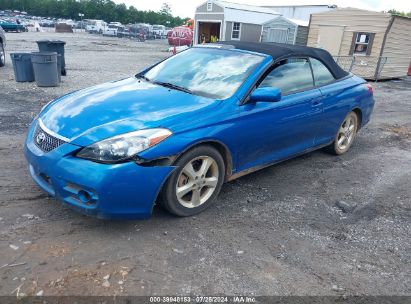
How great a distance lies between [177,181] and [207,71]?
1.47 meters

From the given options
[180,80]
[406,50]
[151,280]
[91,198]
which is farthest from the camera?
[406,50]

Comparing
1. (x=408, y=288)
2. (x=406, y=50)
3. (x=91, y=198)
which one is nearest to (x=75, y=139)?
(x=91, y=198)

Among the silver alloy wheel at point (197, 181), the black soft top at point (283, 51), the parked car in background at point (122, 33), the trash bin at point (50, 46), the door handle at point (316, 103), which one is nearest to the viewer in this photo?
the silver alloy wheel at point (197, 181)

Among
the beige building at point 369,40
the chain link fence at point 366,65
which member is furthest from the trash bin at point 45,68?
the chain link fence at point 366,65

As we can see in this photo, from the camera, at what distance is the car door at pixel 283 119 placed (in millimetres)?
3730

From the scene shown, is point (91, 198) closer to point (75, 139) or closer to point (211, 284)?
point (75, 139)

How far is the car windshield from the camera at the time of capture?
12.4 ft

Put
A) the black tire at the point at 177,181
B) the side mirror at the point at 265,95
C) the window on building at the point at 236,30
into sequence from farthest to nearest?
the window on building at the point at 236,30, the side mirror at the point at 265,95, the black tire at the point at 177,181

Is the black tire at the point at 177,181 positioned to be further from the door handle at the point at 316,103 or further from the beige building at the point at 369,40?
the beige building at the point at 369,40

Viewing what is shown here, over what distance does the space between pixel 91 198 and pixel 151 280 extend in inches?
31.1

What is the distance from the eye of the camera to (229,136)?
3.50m

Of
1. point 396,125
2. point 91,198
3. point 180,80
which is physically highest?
point 180,80

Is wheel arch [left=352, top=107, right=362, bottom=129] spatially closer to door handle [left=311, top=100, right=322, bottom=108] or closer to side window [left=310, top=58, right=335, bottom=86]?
side window [left=310, top=58, right=335, bottom=86]

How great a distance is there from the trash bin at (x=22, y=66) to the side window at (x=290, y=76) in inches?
307
